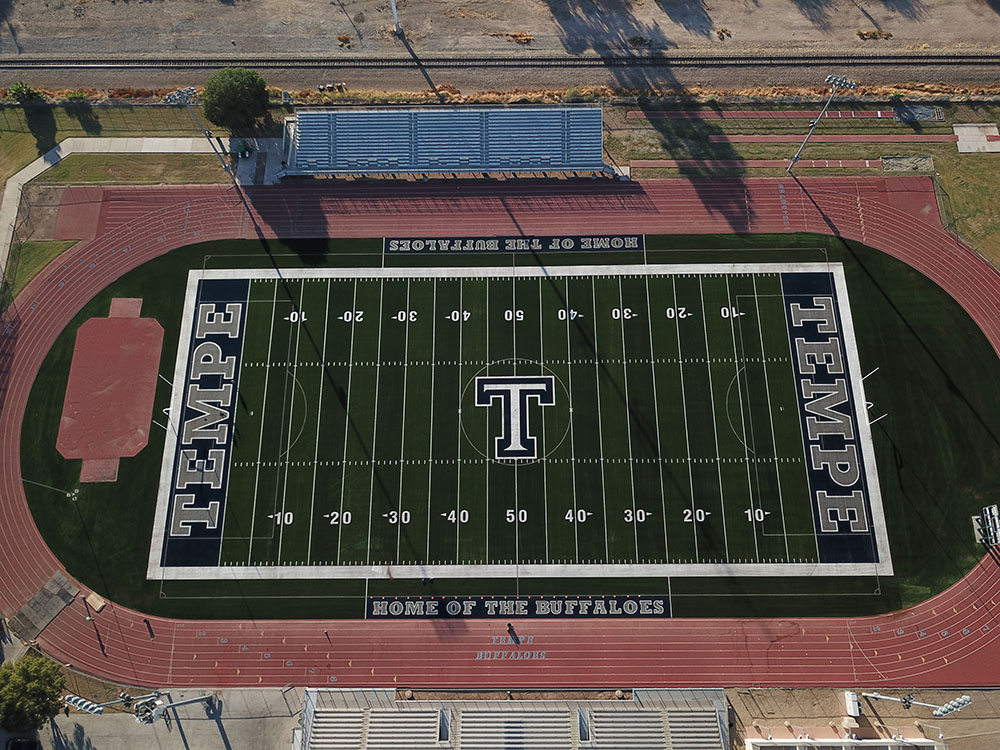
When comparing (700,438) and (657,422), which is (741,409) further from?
(657,422)

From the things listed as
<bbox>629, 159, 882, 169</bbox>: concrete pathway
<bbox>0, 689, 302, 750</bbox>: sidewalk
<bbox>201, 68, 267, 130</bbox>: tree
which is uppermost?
<bbox>201, 68, 267, 130</bbox>: tree

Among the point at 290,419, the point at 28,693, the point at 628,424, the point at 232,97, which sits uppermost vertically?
the point at 232,97

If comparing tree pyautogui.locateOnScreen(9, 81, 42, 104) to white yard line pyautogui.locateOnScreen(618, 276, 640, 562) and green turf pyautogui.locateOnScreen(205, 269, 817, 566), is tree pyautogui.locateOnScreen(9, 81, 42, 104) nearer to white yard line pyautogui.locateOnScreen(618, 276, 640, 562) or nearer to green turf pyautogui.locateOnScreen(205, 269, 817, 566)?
green turf pyautogui.locateOnScreen(205, 269, 817, 566)

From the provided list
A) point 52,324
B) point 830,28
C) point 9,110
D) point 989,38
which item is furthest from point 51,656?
point 989,38

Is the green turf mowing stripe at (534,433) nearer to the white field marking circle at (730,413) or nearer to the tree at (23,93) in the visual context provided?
the white field marking circle at (730,413)

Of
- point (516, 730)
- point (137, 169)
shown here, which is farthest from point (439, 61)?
point (516, 730)

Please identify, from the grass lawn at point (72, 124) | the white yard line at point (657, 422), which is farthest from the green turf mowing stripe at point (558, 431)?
the grass lawn at point (72, 124)

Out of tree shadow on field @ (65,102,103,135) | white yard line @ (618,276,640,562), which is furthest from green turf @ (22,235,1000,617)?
tree shadow on field @ (65,102,103,135)
